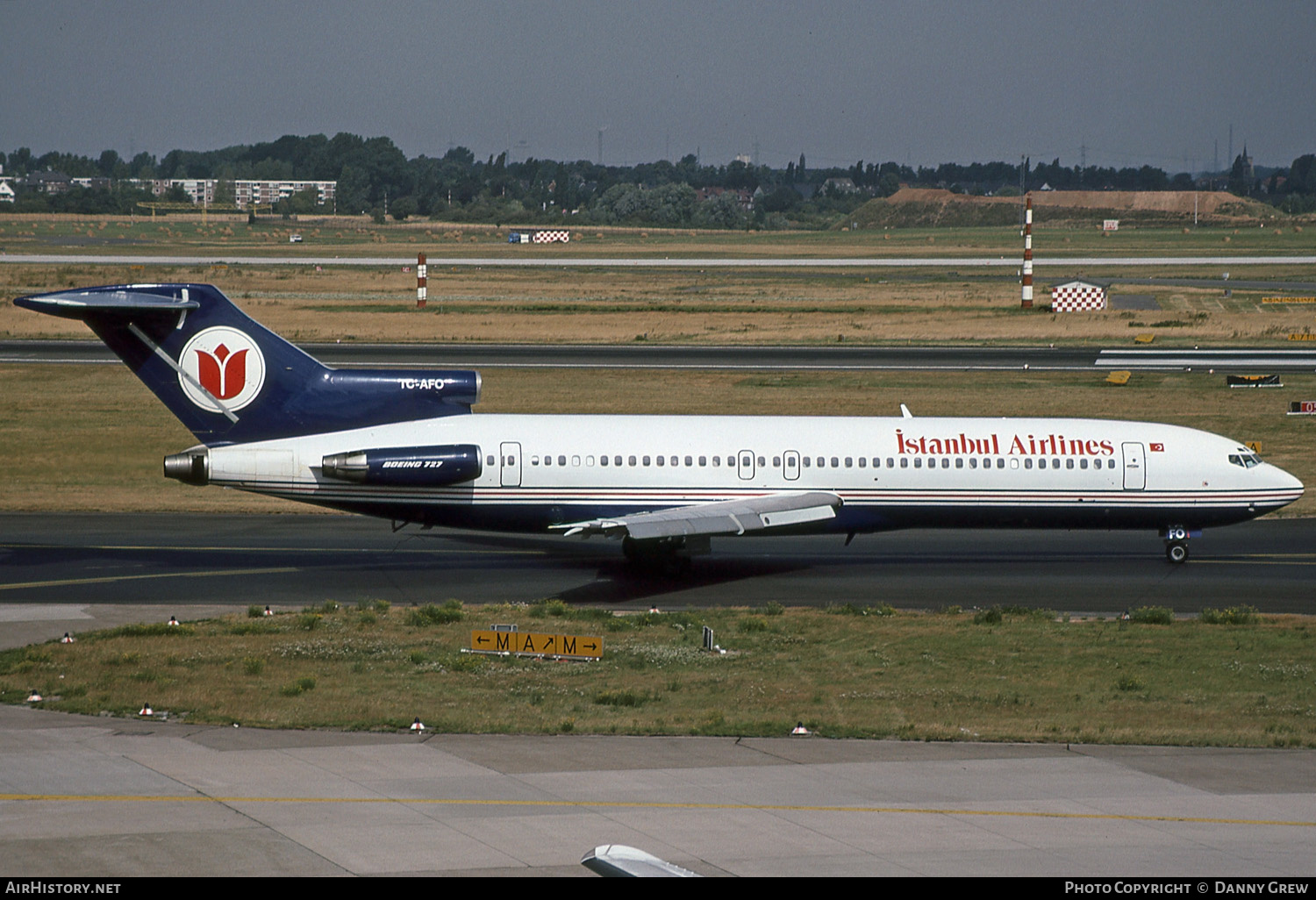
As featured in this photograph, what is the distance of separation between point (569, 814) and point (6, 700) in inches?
389

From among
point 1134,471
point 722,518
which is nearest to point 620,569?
point 722,518

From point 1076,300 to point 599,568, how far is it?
58.6 m

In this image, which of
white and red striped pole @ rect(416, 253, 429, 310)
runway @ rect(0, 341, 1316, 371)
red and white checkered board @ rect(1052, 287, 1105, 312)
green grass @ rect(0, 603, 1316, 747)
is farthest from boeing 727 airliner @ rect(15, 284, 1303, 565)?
white and red striped pole @ rect(416, 253, 429, 310)

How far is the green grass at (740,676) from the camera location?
19.9m

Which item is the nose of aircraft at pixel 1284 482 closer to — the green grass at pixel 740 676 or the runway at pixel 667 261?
the green grass at pixel 740 676

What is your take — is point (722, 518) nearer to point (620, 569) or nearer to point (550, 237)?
point (620, 569)

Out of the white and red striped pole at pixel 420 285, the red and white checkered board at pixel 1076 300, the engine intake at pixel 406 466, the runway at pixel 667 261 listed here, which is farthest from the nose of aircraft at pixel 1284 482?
the runway at pixel 667 261

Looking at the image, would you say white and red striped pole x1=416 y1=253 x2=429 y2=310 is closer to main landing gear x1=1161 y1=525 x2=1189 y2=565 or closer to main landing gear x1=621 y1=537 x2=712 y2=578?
main landing gear x1=621 y1=537 x2=712 y2=578

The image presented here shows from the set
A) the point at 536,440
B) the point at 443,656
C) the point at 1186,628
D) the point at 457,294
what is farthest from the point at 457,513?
the point at 457,294

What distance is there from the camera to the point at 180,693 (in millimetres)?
21031

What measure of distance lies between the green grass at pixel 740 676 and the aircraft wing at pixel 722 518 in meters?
2.06

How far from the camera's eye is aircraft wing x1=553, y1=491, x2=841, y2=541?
28.5m

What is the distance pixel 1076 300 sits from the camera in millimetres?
83375
